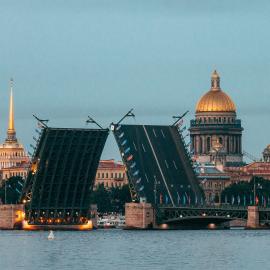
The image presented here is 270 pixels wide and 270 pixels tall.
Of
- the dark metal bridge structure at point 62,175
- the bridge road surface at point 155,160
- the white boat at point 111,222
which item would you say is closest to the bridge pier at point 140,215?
the bridge road surface at point 155,160

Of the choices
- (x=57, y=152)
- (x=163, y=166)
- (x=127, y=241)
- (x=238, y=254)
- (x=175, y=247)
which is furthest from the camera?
(x=163, y=166)

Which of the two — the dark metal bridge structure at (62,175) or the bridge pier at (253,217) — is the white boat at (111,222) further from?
the dark metal bridge structure at (62,175)

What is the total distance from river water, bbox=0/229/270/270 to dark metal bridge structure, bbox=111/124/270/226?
5037 mm

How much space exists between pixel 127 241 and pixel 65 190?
1482cm

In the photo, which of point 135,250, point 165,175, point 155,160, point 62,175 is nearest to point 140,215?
point 165,175

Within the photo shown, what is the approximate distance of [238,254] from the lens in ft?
385

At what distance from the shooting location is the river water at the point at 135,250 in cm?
10919

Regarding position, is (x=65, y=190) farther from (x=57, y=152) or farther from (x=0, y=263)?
(x=0, y=263)

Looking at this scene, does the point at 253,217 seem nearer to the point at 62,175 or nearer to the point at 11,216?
the point at 11,216

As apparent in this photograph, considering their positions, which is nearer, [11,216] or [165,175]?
[165,175]

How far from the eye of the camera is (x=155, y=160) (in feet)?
508

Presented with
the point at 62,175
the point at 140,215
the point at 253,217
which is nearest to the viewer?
the point at 62,175

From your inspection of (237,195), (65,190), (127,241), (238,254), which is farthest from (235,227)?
(238,254)

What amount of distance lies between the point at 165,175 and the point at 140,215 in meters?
4.09
